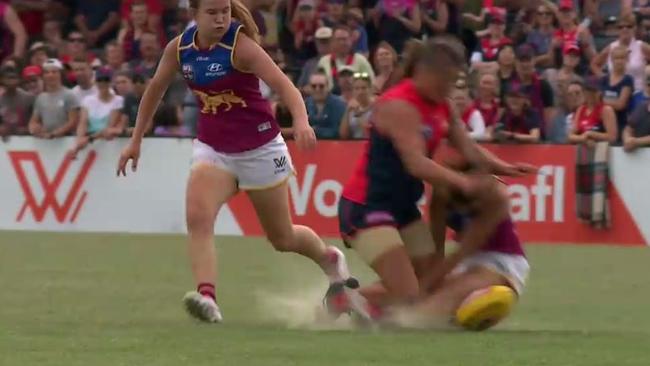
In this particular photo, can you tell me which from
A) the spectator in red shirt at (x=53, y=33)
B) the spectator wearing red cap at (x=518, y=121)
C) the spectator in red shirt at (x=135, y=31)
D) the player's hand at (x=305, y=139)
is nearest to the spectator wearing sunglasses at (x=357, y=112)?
the spectator wearing red cap at (x=518, y=121)

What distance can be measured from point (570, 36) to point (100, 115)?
526cm

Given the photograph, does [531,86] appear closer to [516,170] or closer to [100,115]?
[100,115]

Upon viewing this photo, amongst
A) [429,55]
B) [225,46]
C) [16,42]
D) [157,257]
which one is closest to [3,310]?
[225,46]

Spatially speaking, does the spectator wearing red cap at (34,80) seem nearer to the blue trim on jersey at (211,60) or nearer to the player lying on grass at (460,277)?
the blue trim on jersey at (211,60)

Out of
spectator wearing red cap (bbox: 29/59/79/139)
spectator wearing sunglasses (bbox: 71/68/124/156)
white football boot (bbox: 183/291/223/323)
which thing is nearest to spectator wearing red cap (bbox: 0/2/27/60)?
spectator wearing red cap (bbox: 29/59/79/139)

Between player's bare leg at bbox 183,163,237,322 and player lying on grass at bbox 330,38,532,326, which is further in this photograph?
player's bare leg at bbox 183,163,237,322

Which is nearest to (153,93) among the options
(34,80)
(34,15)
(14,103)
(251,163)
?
(251,163)

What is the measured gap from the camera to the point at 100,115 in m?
19.1

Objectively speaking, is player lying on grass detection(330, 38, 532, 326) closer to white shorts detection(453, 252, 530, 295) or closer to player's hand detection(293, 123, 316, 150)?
white shorts detection(453, 252, 530, 295)

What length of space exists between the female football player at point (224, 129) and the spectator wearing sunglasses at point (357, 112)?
8.36 meters

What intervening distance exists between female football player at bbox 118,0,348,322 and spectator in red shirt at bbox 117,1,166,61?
1132 cm

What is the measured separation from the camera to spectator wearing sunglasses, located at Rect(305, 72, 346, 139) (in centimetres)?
1833

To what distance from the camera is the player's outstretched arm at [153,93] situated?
31.6ft

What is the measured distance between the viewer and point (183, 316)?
9.89 meters
